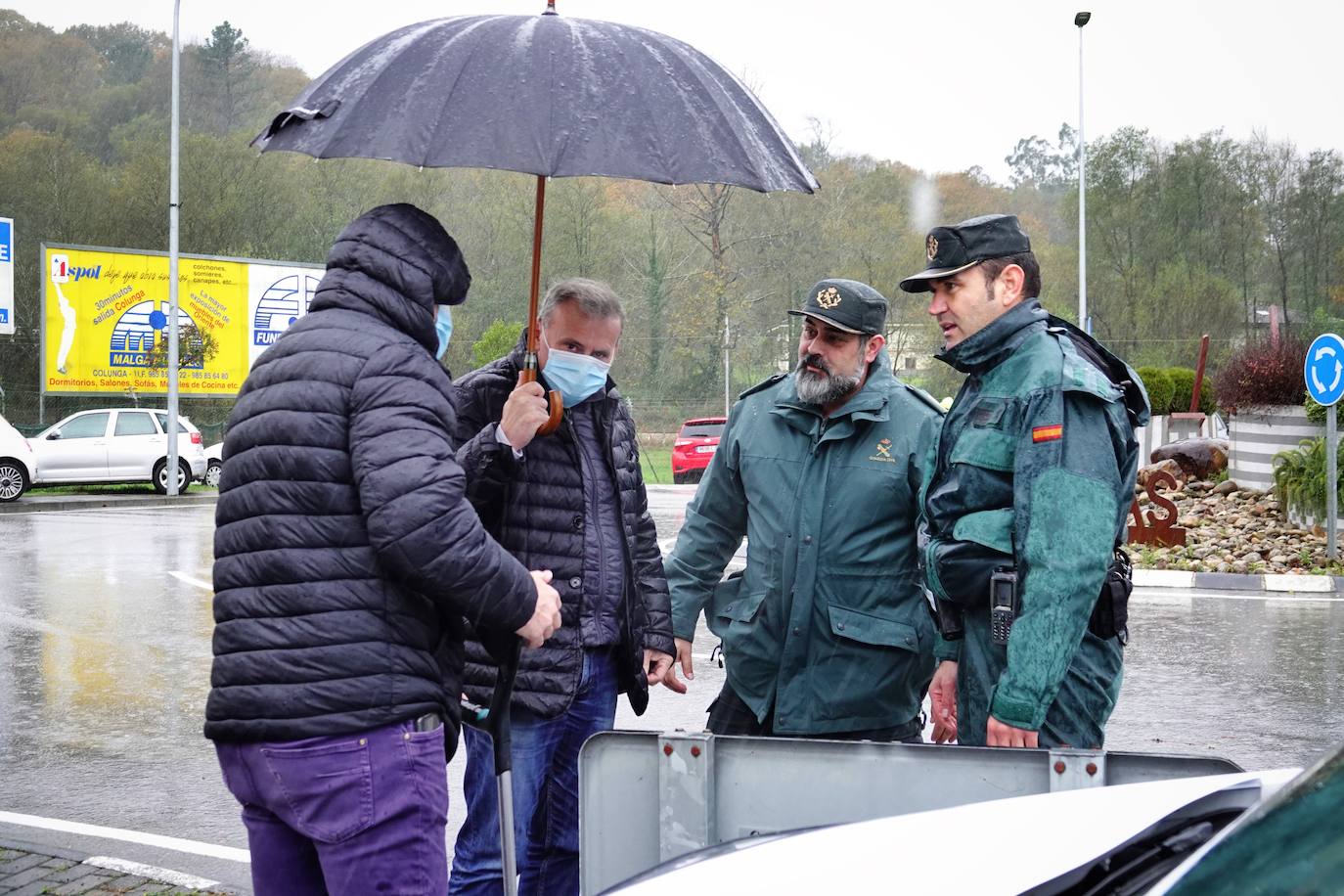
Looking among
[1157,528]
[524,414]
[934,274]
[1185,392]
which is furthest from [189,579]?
[1185,392]

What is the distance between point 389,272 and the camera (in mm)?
2854

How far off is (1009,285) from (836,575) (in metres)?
0.95

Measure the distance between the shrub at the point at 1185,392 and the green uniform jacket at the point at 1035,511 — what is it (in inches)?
909

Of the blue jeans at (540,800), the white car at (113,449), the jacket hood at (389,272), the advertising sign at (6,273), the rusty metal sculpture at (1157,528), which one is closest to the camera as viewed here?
the jacket hood at (389,272)

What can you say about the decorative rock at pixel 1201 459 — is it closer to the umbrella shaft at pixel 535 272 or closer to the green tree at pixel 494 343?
the umbrella shaft at pixel 535 272

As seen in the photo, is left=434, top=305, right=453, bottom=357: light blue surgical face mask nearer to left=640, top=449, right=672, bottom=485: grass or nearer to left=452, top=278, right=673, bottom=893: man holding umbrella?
left=452, top=278, right=673, bottom=893: man holding umbrella

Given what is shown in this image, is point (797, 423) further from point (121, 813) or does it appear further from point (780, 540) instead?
point (121, 813)

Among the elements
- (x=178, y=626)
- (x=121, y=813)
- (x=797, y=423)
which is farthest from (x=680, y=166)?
(x=178, y=626)

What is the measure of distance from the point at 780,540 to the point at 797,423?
35cm

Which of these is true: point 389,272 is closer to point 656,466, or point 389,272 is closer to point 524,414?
point 524,414

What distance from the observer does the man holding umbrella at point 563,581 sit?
3799mm

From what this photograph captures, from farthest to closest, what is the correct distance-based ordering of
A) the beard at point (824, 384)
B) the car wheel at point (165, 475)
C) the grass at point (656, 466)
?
1. the grass at point (656, 466)
2. the car wheel at point (165, 475)
3. the beard at point (824, 384)

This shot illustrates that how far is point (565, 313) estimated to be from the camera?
156 inches

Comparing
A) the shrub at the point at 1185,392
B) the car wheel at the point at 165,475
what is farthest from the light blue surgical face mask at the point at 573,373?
the car wheel at the point at 165,475
